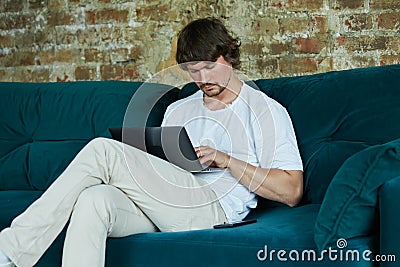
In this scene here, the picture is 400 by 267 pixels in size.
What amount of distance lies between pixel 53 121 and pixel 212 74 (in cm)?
84

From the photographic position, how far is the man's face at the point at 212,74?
2414 millimetres

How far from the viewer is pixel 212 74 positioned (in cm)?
242

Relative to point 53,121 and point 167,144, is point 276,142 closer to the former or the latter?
point 167,144

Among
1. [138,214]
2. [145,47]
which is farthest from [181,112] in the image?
[145,47]

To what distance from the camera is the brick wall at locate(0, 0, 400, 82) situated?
3123mm

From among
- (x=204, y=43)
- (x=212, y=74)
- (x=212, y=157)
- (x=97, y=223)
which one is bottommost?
(x=97, y=223)

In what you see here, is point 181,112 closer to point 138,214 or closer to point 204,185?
point 204,185

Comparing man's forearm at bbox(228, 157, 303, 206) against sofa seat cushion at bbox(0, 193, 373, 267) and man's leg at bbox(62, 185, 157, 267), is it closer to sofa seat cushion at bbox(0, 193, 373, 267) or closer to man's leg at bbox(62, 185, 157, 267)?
sofa seat cushion at bbox(0, 193, 373, 267)

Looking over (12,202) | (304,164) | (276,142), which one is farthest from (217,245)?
(12,202)

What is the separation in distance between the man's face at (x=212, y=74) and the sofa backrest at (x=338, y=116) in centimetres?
26

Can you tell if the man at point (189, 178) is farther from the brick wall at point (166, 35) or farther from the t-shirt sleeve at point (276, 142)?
the brick wall at point (166, 35)

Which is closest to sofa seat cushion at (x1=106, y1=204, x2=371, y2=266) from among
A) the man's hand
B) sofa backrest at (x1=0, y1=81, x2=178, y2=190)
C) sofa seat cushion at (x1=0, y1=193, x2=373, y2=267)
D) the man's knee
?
sofa seat cushion at (x1=0, y1=193, x2=373, y2=267)

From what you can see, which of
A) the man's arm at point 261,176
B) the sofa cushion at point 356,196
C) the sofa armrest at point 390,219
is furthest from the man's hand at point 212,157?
the sofa armrest at point 390,219

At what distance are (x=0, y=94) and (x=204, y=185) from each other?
120 centimetres
